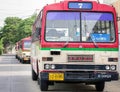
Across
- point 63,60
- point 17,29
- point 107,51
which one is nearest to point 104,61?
point 107,51

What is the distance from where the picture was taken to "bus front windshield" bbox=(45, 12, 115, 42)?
1544 centimetres

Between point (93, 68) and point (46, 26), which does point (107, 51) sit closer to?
point (93, 68)

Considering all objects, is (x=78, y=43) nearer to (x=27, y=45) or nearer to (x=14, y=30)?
(x=27, y=45)

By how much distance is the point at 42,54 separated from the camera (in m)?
15.4

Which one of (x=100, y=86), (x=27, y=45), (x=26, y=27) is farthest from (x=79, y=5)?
(x=26, y=27)

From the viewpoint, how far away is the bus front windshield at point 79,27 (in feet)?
50.6

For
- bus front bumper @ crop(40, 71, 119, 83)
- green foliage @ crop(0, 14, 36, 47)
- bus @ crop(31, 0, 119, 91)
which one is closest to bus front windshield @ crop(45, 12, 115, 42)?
bus @ crop(31, 0, 119, 91)

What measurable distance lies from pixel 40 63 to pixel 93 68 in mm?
1734

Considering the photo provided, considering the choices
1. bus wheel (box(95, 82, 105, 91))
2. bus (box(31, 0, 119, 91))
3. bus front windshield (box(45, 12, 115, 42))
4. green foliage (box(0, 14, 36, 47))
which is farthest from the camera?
green foliage (box(0, 14, 36, 47))

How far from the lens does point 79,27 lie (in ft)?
50.8

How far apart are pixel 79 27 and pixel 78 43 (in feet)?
1.75

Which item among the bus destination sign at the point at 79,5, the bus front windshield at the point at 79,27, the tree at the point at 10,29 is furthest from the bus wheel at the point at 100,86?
the tree at the point at 10,29

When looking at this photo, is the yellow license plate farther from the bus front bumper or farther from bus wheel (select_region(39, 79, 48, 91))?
bus wheel (select_region(39, 79, 48, 91))

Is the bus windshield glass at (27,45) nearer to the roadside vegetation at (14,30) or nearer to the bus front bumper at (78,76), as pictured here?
the bus front bumper at (78,76)
